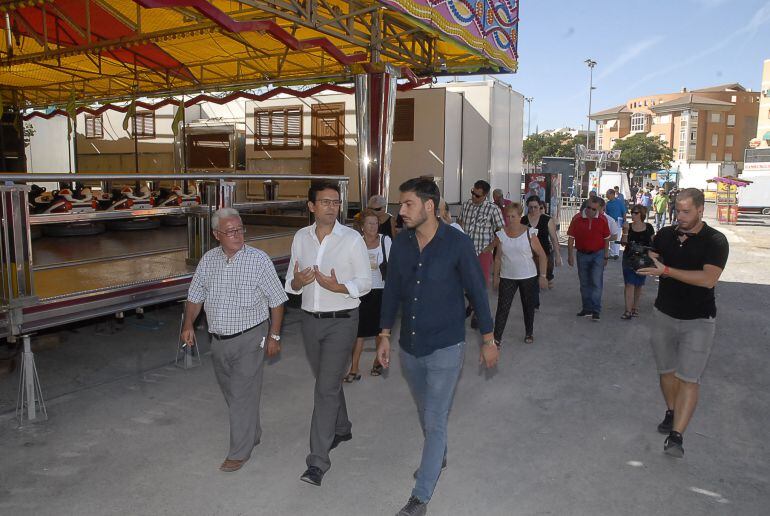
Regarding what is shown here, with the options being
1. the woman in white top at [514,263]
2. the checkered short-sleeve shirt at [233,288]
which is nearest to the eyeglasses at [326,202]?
the checkered short-sleeve shirt at [233,288]

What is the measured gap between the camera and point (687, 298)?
4508 mm

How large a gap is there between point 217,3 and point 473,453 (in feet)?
30.1

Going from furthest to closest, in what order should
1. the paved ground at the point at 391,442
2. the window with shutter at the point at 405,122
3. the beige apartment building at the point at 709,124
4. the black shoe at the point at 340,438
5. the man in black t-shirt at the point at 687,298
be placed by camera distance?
the beige apartment building at the point at 709,124, the window with shutter at the point at 405,122, the black shoe at the point at 340,438, the man in black t-shirt at the point at 687,298, the paved ground at the point at 391,442

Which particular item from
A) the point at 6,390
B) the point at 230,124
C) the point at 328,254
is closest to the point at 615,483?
the point at 328,254

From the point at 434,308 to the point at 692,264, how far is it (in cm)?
217

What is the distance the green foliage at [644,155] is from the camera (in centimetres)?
6969

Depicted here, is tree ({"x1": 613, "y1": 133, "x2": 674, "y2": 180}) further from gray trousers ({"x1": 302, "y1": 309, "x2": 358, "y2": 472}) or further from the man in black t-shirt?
gray trousers ({"x1": 302, "y1": 309, "x2": 358, "y2": 472})

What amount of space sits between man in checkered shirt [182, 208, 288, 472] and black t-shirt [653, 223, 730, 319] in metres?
2.95

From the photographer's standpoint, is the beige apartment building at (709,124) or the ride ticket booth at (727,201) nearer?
the ride ticket booth at (727,201)

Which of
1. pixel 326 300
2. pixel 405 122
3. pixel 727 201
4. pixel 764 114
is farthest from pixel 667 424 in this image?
pixel 764 114

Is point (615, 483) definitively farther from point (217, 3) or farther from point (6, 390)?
point (217, 3)

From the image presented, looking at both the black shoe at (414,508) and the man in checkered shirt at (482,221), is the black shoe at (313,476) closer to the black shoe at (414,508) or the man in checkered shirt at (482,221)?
the black shoe at (414,508)

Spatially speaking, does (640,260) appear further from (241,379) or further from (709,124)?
(709,124)

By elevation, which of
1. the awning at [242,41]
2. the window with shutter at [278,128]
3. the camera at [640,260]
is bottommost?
the camera at [640,260]
